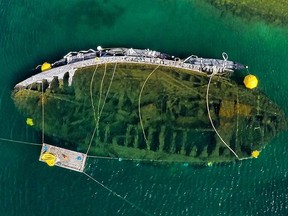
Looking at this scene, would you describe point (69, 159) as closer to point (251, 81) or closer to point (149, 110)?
point (149, 110)

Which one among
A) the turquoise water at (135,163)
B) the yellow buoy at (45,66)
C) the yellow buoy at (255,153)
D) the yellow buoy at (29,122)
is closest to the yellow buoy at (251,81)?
the turquoise water at (135,163)

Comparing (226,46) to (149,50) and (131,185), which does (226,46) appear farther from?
(131,185)

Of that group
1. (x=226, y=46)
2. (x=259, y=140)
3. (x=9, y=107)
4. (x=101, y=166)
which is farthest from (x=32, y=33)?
(x=259, y=140)

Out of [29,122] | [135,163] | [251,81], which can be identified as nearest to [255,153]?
[251,81]

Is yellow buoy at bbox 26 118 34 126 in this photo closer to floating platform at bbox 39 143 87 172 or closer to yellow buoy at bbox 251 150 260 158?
floating platform at bbox 39 143 87 172

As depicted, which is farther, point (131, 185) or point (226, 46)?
point (226, 46)

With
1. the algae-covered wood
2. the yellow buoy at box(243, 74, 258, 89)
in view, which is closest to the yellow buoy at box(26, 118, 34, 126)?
the algae-covered wood
